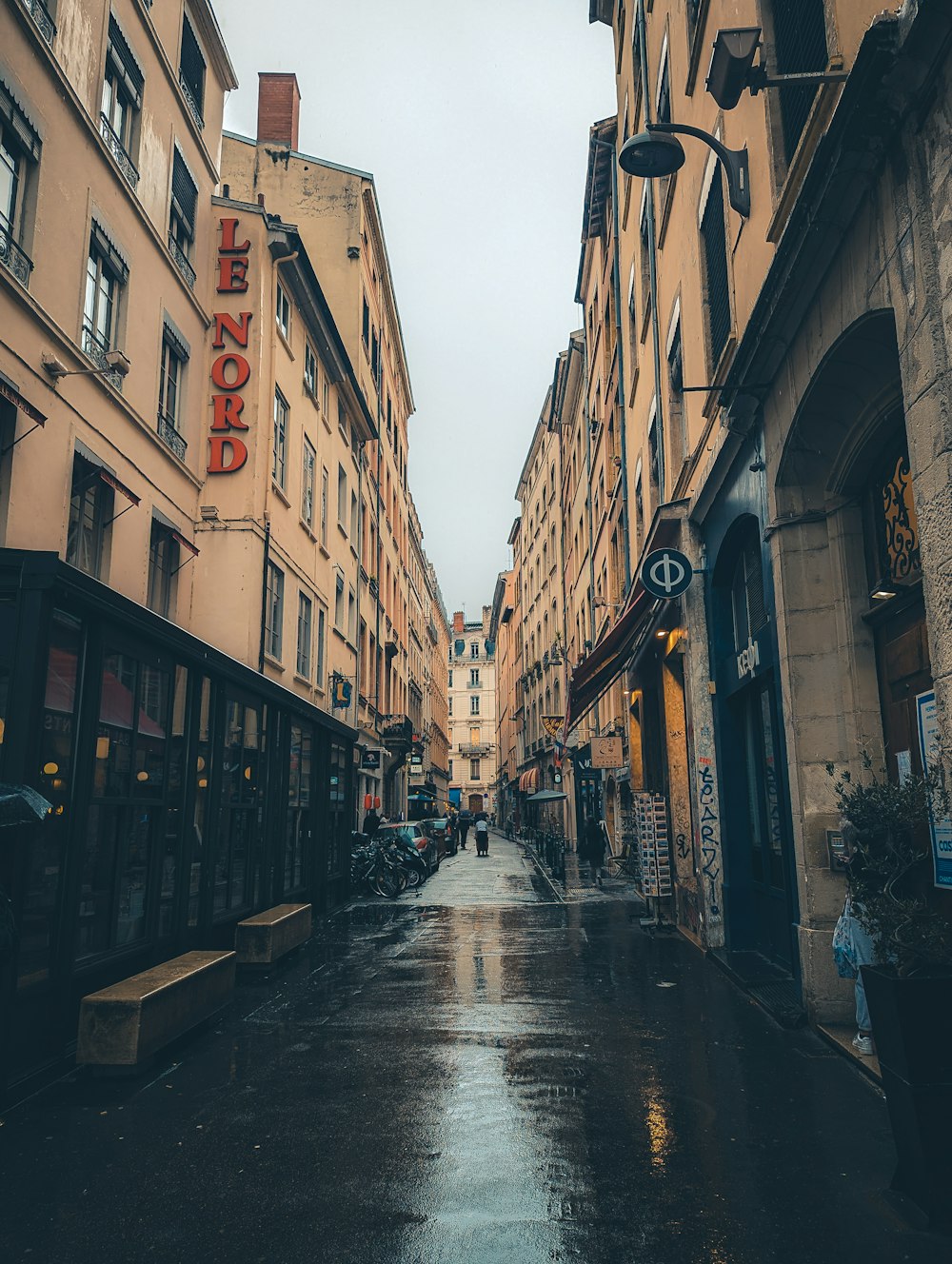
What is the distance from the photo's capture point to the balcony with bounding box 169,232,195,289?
54.5 ft

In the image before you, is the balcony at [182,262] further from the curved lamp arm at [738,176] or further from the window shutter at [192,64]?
the curved lamp arm at [738,176]

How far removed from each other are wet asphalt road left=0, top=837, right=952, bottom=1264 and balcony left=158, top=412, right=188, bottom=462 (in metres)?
10.3

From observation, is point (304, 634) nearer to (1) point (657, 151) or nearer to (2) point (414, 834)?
(2) point (414, 834)

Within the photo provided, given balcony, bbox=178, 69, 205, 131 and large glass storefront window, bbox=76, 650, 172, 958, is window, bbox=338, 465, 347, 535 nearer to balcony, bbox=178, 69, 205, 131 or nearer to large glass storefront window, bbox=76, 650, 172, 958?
balcony, bbox=178, 69, 205, 131

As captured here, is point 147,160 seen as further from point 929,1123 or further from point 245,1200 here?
point 929,1123

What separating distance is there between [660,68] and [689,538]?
296 inches

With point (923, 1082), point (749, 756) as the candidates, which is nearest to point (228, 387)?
point (749, 756)

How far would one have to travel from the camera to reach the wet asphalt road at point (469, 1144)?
13.4 feet

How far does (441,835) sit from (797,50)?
2888cm

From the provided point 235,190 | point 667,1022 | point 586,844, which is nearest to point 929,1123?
point 667,1022

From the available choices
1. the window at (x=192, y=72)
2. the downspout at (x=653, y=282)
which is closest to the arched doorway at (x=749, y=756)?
the downspout at (x=653, y=282)

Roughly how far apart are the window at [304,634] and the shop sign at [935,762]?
17.0 m

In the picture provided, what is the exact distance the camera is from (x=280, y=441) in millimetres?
20641

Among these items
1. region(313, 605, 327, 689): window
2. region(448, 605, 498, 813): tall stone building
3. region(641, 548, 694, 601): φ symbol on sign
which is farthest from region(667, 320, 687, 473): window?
region(448, 605, 498, 813): tall stone building
